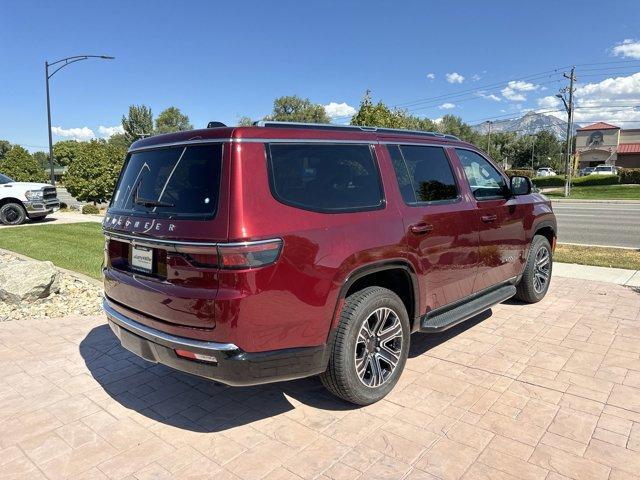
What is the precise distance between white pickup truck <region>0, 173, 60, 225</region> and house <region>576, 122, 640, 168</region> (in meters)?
71.7

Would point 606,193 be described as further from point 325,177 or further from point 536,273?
point 325,177

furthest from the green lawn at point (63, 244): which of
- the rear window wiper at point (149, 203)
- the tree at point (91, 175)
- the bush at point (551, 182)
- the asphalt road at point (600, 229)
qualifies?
the bush at point (551, 182)

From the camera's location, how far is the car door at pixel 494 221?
4520 mm

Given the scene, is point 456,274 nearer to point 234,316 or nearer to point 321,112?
point 234,316

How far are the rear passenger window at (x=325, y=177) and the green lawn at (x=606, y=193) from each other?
103ft

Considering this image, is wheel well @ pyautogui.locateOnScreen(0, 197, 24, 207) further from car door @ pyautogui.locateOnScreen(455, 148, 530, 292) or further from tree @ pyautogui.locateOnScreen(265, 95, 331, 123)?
tree @ pyautogui.locateOnScreen(265, 95, 331, 123)

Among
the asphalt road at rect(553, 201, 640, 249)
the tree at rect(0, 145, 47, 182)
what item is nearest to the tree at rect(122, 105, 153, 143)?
the tree at rect(0, 145, 47, 182)

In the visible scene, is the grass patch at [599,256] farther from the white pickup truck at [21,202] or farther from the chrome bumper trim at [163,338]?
the white pickup truck at [21,202]

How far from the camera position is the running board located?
3865mm

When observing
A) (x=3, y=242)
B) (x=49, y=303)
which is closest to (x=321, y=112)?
(x=3, y=242)

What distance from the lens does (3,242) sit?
432 inches

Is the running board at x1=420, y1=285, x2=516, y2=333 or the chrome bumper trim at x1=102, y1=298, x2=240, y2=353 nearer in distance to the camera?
the chrome bumper trim at x1=102, y1=298, x2=240, y2=353

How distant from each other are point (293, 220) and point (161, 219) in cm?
86

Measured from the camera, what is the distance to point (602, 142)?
73.1m
